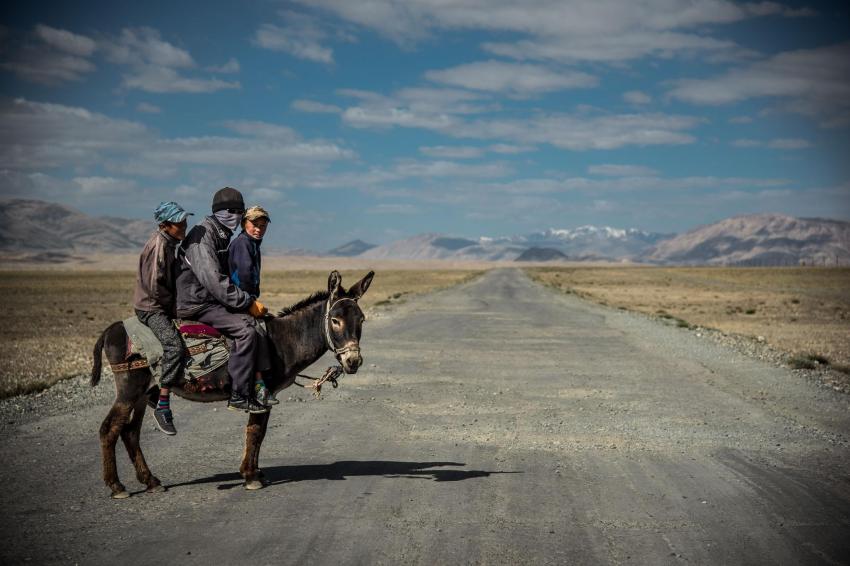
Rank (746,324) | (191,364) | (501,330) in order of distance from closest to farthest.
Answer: (191,364) → (501,330) → (746,324)

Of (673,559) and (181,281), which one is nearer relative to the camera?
(673,559)

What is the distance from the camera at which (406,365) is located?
55.7ft

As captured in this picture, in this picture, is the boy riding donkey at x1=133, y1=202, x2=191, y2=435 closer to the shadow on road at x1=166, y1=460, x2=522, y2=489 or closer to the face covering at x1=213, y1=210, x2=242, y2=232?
the face covering at x1=213, y1=210, x2=242, y2=232

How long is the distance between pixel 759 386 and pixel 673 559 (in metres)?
10.2

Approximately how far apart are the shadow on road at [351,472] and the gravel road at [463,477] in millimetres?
39

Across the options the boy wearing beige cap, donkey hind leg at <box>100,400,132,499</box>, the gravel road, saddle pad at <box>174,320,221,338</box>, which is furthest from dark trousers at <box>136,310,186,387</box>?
the gravel road

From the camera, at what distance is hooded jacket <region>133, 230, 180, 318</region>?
22.7 ft

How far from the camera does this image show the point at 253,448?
727 centimetres

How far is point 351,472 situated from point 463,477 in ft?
4.32

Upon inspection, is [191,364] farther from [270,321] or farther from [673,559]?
[673,559]

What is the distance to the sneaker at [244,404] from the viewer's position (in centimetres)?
693

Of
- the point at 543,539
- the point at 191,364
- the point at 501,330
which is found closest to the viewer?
the point at 543,539

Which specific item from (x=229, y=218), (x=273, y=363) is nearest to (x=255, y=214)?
(x=229, y=218)

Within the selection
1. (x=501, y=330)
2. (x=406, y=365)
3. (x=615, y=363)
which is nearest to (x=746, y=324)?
(x=501, y=330)
